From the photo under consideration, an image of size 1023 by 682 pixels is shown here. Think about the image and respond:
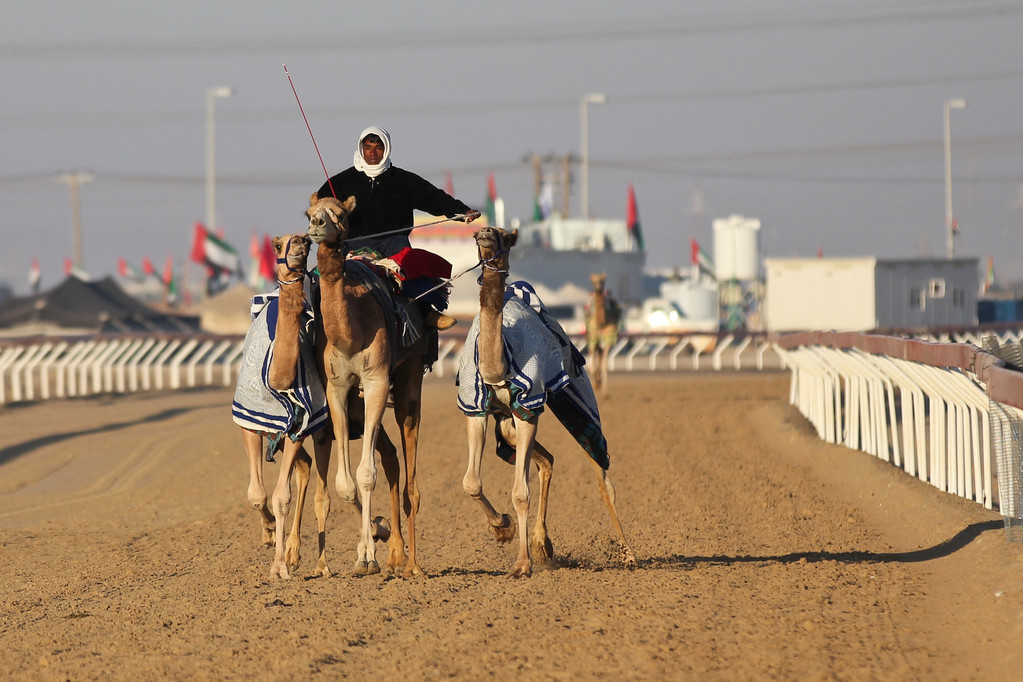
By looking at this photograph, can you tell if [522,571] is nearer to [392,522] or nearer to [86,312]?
[392,522]

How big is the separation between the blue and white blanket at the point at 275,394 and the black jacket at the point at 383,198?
3.69 ft

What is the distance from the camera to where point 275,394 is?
8.55 metres

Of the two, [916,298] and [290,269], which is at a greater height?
[290,269]

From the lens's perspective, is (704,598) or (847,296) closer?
(704,598)

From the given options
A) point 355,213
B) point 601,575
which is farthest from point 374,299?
point 601,575

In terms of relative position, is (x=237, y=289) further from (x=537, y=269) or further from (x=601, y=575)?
Answer: (x=601, y=575)

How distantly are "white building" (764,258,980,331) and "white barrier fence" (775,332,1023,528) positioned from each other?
72.1 ft

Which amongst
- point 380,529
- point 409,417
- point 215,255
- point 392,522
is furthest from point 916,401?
point 215,255

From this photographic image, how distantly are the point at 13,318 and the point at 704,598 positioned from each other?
149ft

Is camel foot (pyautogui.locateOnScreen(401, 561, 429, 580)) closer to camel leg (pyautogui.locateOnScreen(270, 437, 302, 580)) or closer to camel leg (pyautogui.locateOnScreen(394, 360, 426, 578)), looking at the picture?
camel leg (pyautogui.locateOnScreen(394, 360, 426, 578))

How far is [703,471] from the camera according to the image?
14.9 m

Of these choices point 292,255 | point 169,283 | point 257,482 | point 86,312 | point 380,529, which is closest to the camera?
point 292,255

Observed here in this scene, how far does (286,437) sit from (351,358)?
86cm

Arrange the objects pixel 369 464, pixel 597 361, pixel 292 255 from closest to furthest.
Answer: pixel 292 255, pixel 369 464, pixel 597 361
